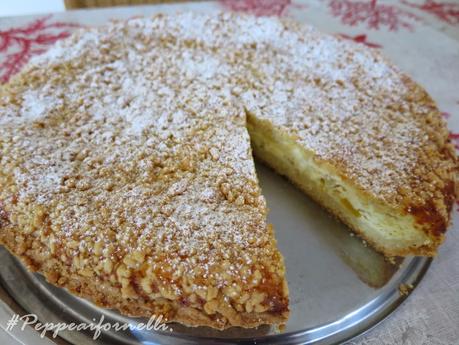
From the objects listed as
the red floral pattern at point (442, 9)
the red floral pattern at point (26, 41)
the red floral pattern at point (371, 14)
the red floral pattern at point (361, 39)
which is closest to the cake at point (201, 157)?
the red floral pattern at point (26, 41)

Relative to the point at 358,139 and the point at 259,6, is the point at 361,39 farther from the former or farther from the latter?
the point at 358,139

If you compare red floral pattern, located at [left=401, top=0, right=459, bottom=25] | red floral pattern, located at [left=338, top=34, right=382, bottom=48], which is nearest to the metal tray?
red floral pattern, located at [left=338, top=34, right=382, bottom=48]

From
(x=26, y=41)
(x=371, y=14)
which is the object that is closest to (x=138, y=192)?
(x=26, y=41)

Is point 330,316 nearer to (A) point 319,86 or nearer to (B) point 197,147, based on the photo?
(B) point 197,147

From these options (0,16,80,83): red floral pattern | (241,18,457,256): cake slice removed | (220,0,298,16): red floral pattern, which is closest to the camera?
(241,18,457,256): cake slice removed

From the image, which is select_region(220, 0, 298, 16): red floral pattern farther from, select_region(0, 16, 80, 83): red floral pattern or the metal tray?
the metal tray

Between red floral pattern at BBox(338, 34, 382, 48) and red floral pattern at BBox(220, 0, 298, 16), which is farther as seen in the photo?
red floral pattern at BBox(220, 0, 298, 16)

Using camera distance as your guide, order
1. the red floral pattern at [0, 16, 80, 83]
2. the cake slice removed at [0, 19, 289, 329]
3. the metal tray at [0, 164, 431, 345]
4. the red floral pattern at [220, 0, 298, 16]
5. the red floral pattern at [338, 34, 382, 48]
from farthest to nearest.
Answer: the red floral pattern at [220, 0, 298, 16] < the red floral pattern at [338, 34, 382, 48] < the red floral pattern at [0, 16, 80, 83] < the metal tray at [0, 164, 431, 345] < the cake slice removed at [0, 19, 289, 329]
